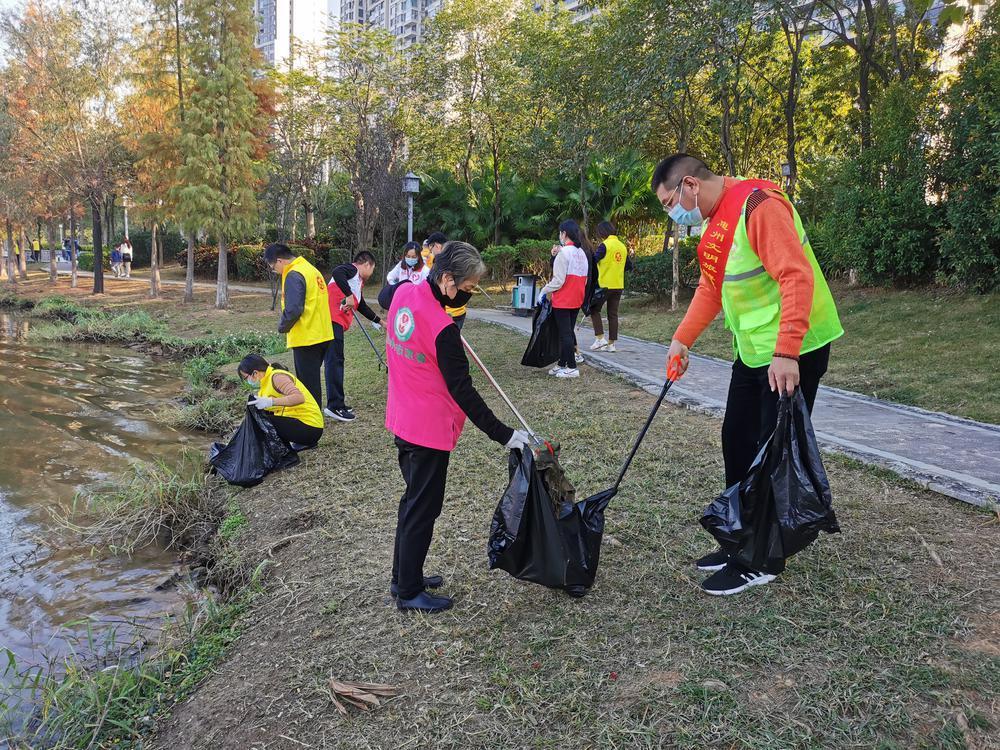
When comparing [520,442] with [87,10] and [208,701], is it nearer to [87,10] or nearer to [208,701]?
[208,701]

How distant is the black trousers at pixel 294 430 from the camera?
5594mm

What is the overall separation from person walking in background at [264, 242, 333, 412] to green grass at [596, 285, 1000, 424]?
5262 mm

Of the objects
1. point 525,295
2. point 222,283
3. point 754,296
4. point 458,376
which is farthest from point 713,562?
point 222,283

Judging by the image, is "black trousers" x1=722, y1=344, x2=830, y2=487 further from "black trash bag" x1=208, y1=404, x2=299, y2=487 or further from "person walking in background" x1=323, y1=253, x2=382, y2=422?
"person walking in background" x1=323, y1=253, x2=382, y2=422

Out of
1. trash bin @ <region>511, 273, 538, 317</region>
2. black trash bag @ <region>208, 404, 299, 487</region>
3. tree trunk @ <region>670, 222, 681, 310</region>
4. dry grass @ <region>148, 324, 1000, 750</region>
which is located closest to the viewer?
dry grass @ <region>148, 324, 1000, 750</region>

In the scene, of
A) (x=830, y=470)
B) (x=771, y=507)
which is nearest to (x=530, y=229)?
(x=830, y=470)

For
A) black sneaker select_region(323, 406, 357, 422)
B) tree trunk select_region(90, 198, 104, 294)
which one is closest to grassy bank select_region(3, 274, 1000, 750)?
black sneaker select_region(323, 406, 357, 422)

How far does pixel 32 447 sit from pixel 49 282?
899 inches

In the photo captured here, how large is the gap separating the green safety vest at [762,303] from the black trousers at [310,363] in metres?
4.01

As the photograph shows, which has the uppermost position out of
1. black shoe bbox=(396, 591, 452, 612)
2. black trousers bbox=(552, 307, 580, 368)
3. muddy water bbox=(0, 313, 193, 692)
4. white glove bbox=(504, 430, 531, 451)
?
black trousers bbox=(552, 307, 580, 368)

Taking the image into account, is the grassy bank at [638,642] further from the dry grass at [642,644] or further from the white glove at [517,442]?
the white glove at [517,442]

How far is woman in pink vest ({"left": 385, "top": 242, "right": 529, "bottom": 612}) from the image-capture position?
2881 millimetres

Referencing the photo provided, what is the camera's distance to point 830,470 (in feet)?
14.4

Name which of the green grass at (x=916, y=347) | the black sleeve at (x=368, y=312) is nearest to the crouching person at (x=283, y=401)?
the black sleeve at (x=368, y=312)
